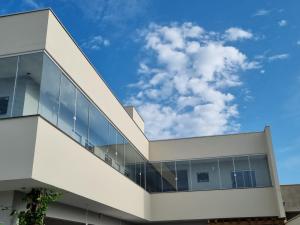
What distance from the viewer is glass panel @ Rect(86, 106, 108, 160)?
41.1 ft

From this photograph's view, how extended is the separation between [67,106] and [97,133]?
8.19ft

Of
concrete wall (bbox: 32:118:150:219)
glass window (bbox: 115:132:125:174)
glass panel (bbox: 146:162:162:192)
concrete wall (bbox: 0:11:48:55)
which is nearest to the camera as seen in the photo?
concrete wall (bbox: 32:118:150:219)

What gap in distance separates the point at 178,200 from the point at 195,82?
6511 millimetres

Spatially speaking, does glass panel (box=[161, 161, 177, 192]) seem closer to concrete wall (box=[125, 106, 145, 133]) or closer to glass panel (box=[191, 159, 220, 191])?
glass panel (box=[191, 159, 220, 191])

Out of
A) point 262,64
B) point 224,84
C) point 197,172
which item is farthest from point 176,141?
point 262,64

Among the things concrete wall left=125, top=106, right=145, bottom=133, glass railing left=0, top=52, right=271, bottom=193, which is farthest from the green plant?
concrete wall left=125, top=106, right=145, bottom=133

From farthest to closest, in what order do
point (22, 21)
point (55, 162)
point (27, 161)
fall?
point (22, 21) → point (55, 162) → point (27, 161)

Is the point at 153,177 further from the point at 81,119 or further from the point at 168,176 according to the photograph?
the point at 81,119

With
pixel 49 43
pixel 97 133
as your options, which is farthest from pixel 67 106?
pixel 97 133

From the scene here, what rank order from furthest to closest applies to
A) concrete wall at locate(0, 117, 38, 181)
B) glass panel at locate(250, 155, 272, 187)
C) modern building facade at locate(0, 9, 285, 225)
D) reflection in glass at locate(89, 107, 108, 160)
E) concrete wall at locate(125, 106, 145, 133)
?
concrete wall at locate(125, 106, 145, 133)
glass panel at locate(250, 155, 272, 187)
reflection in glass at locate(89, 107, 108, 160)
modern building facade at locate(0, 9, 285, 225)
concrete wall at locate(0, 117, 38, 181)

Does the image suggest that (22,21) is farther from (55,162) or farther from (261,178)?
(261,178)

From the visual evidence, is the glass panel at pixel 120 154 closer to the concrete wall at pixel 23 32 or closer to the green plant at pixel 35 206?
the green plant at pixel 35 206

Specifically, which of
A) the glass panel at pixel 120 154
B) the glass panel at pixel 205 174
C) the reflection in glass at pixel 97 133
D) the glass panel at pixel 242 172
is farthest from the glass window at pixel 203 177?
the reflection in glass at pixel 97 133

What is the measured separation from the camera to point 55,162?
9.34 meters
